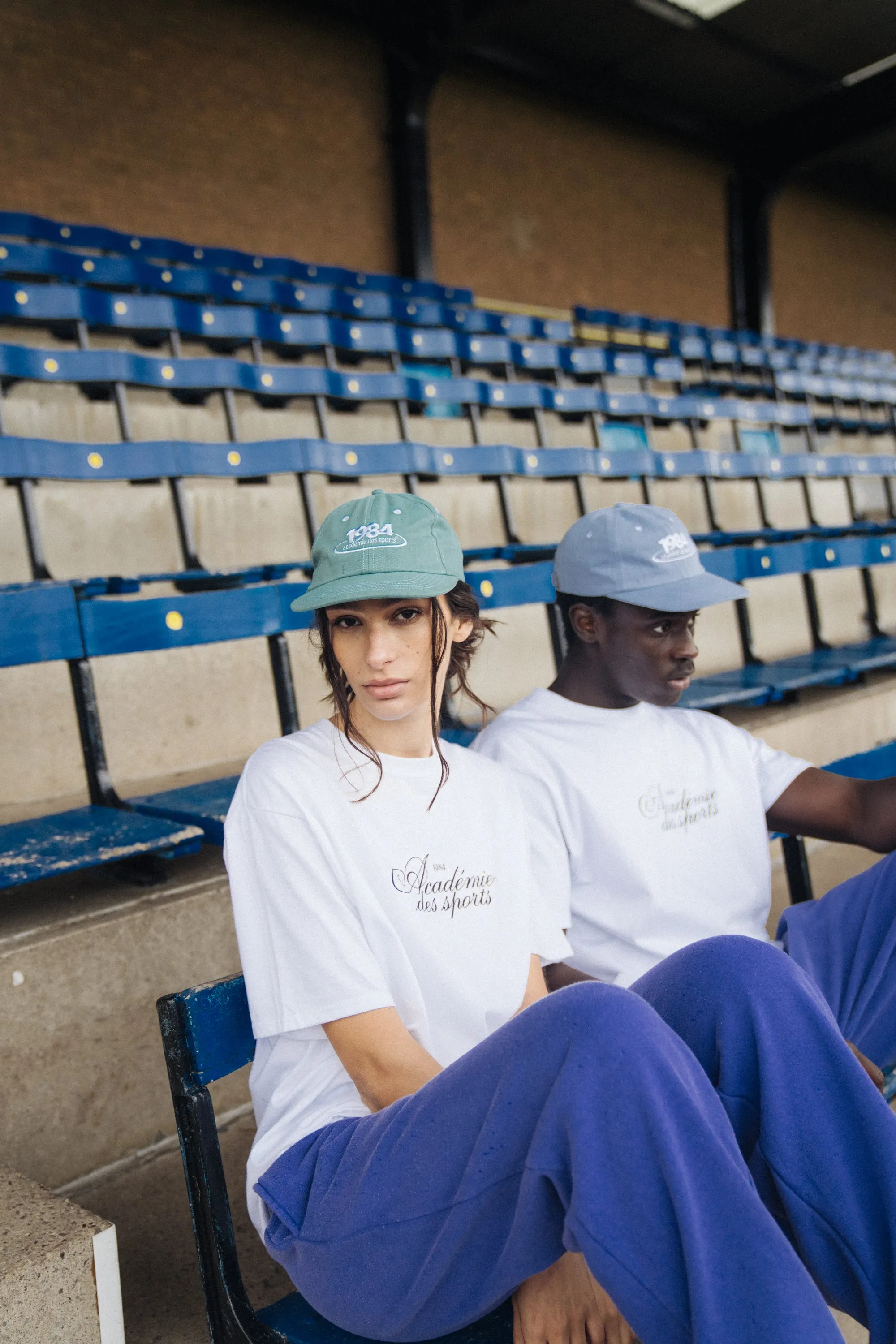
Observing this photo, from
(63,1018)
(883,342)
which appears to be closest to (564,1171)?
(63,1018)

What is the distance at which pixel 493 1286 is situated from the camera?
0.89 m

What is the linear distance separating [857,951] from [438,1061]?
2.40 ft

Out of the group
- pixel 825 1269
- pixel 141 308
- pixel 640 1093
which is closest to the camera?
pixel 640 1093

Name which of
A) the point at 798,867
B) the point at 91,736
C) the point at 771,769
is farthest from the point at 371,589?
the point at 798,867

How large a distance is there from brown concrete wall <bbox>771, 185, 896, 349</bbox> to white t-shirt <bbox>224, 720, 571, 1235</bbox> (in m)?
11.3

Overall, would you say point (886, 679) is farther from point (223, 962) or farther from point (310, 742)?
point (310, 742)

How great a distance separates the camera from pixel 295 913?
1.03 metres

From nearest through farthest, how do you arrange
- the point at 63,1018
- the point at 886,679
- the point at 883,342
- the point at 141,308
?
the point at 63,1018
the point at 886,679
the point at 141,308
the point at 883,342

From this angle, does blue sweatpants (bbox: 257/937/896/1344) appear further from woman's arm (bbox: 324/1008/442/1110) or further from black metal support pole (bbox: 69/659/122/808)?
black metal support pole (bbox: 69/659/122/808)

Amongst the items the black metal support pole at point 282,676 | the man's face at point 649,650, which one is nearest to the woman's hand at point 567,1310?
the man's face at point 649,650

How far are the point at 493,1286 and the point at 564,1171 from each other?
5.7 inches

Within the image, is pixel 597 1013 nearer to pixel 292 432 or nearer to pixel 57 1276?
pixel 57 1276

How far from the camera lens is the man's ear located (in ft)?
5.05

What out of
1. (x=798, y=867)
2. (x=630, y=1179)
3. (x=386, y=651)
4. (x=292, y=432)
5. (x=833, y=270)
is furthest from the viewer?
(x=833, y=270)
